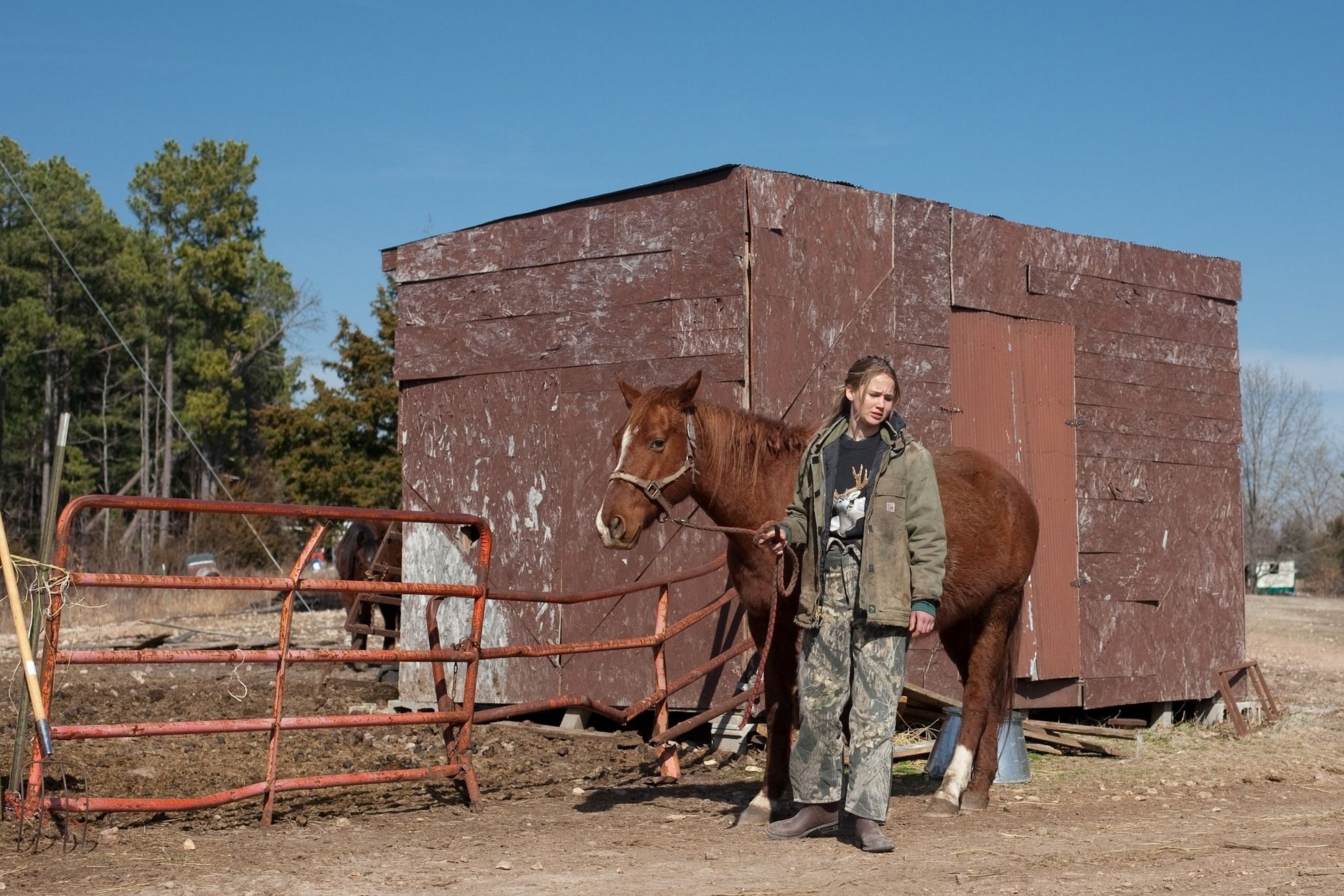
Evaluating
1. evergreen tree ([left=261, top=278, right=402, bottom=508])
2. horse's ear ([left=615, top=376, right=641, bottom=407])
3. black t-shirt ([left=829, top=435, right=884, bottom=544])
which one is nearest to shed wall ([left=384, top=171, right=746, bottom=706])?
horse's ear ([left=615, top=376, right=641, bottom=407])


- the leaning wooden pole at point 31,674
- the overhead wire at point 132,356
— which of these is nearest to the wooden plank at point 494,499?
the leaning wooden pole at point 31,674

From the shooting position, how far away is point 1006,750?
7191mm

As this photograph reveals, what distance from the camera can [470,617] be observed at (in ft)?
31.3

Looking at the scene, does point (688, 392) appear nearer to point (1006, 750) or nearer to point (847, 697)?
point (847, 697)

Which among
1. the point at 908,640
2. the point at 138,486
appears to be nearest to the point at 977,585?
the point at 908,640

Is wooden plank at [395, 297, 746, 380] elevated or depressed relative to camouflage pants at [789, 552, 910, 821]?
elevated

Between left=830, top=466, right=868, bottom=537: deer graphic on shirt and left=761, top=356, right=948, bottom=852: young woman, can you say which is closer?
left=761, top=356, right=948, bottom=852: young woman

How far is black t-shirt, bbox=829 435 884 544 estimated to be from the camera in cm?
525

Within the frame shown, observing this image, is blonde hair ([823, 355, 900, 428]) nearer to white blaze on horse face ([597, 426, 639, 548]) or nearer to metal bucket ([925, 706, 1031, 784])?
white blaze on horse face ([597, 426, 639, 548])

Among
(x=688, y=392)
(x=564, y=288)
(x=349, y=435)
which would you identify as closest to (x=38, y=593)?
(x=688, y=392)

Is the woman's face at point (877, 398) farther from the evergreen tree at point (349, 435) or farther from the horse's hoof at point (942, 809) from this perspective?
the evergreen tree at point (349, 435)

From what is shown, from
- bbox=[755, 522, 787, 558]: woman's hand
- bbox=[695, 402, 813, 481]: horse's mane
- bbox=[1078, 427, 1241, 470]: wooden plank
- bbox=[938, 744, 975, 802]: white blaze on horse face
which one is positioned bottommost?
bbox=[938, 744, 975, 802]: white blaze on horse face

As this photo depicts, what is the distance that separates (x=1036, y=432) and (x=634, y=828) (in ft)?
16.5

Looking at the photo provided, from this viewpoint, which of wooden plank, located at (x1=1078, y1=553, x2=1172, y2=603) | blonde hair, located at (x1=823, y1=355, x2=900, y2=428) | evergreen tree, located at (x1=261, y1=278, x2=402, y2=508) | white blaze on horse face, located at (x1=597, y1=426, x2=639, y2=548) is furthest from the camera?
evergreen tree, located at (x1=261, y1=278, x2=402, y2=508)
